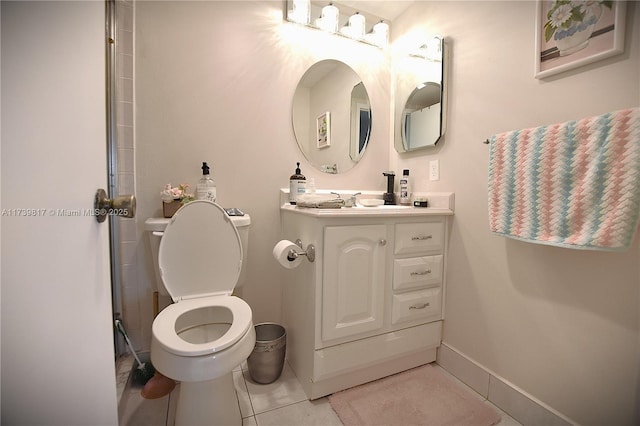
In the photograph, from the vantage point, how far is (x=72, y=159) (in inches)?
17.8

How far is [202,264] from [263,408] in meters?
0.73

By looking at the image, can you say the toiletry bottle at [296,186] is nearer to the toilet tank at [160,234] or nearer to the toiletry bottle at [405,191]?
the toilet tank at [160,234]

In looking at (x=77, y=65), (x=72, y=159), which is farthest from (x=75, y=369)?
(x=77, y=65)

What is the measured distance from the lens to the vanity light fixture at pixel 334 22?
1686 mm

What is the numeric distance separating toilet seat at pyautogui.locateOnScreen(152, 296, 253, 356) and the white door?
41 centimetres

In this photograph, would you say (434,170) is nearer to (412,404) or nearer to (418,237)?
(418,237)

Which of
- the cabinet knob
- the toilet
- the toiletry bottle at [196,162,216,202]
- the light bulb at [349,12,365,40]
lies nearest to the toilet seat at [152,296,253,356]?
the toilet

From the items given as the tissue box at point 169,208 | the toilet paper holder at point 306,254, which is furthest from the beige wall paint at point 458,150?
the toilet paper holder at point 306,254

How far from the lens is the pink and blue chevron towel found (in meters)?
0.85

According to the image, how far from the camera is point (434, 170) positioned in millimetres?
1652

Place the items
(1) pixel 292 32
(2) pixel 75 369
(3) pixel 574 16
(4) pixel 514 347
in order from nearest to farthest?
(2) pixel 75 369, (3) pixel 574 16, (4) pixel 514 347, (1) pixel 292 32

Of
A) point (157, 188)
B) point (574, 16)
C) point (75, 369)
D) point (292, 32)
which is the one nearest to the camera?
point (75, 369)

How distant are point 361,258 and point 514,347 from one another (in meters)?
0.79

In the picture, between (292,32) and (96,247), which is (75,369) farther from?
(292,32)
